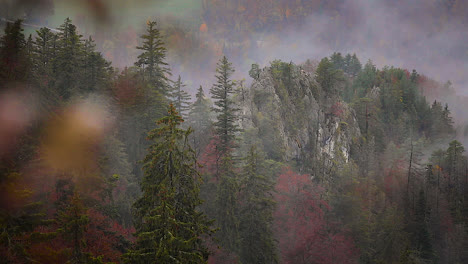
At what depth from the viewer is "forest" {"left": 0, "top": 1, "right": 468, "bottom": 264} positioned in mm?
11258

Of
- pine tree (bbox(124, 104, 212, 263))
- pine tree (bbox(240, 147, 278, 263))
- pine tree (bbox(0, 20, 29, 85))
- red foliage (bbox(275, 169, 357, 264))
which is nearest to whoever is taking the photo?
pine tree (bbox(124, 104, 212, 263))

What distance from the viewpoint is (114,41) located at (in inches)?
4412

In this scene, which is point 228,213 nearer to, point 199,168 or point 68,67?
point 199,168

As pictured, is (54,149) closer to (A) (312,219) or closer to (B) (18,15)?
Answer: (A) (312,219)

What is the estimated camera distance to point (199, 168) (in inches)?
1428

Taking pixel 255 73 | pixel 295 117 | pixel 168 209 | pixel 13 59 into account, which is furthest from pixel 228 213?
pixel 255 73

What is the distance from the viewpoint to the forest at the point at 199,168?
11258mm

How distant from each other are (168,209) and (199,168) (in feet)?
85.8

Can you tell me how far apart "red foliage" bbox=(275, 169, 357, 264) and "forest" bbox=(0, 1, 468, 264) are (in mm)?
206

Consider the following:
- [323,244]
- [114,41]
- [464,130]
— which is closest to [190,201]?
[323,244]

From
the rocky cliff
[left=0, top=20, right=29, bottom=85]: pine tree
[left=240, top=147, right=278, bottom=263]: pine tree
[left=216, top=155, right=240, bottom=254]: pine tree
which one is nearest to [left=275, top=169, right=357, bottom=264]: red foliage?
[left=240, top=147, right=278, bottom=263]: pine tree

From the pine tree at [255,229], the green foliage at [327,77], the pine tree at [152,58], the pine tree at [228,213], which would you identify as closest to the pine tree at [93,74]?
the pine tree at [152,58]

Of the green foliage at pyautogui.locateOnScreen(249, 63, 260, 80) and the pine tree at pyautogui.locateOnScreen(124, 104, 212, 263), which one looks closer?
the pine tree at pyautogui.locateOnScreen(124, 104, 212, 263)

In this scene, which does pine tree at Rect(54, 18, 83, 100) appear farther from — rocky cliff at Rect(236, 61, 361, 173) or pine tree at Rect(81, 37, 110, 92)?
rocky cliff at Rect(236, 61, 361, 173)
